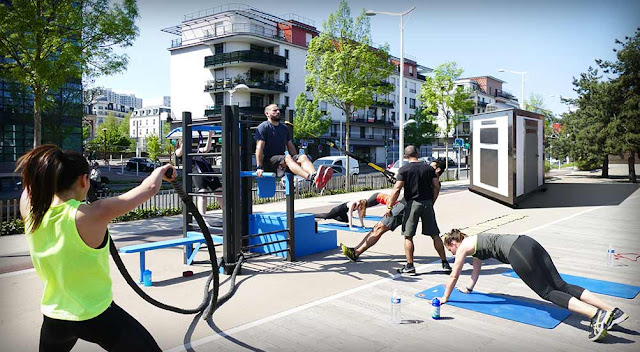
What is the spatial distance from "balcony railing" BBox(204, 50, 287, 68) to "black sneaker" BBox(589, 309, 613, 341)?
4460cm

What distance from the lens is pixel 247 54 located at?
4547 centimetres

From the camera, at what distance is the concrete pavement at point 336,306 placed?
4.46 meters

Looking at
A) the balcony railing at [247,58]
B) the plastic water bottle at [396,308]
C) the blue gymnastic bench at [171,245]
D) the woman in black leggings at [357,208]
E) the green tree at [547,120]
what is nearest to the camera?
the plastic water bottle at [396,308]

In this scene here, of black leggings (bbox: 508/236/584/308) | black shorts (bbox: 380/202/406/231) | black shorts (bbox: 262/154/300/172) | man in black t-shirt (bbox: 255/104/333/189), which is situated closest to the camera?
black leggings (bbox: 508/236/584/308)

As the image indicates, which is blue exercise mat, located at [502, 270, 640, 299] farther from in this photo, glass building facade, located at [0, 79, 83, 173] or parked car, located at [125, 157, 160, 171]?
parked car, located at [125, 157, 160, 171]

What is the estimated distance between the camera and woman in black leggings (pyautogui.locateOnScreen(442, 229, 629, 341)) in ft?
14.7

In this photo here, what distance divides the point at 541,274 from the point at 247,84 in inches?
1753

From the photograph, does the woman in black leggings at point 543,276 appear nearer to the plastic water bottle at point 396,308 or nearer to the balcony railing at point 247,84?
the plastic water bottle at point 396,308

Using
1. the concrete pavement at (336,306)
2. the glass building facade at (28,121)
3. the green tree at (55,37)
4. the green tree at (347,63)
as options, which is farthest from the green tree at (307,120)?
the concrete pavement at (336,306)

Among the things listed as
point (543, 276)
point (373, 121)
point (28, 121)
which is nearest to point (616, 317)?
point (543, 276)

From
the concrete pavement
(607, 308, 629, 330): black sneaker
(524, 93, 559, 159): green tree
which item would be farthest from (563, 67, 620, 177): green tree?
(607, 308, 629, 330): black sneaker

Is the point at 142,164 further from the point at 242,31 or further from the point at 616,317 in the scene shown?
the point at 616,317

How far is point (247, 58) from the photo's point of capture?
45562 millimetres

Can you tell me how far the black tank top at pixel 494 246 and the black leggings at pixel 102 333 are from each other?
13.2 ft
